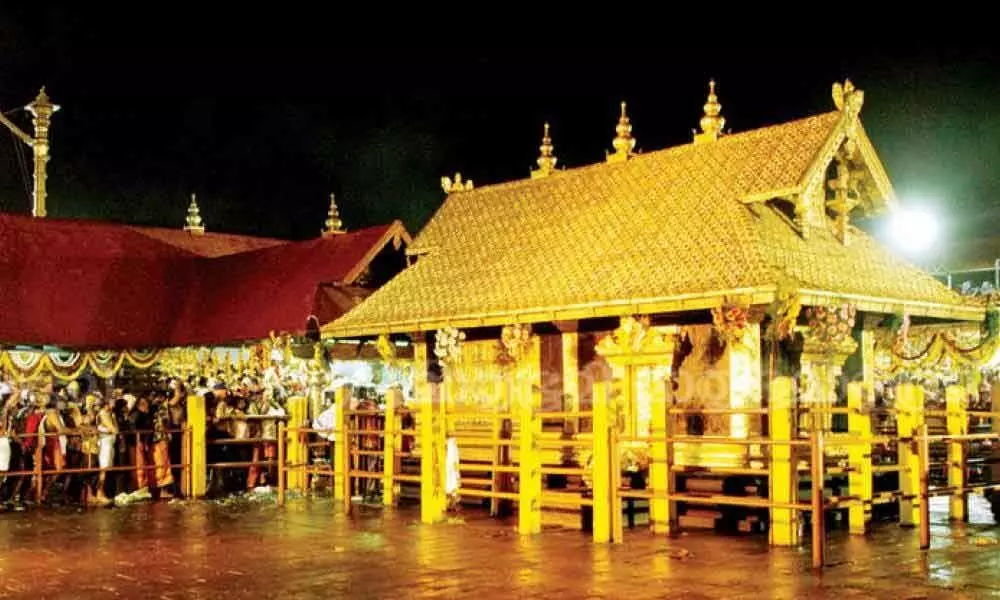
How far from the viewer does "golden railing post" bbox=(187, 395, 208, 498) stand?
18484 mm

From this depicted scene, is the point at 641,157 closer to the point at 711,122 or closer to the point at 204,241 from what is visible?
the point at 711,122

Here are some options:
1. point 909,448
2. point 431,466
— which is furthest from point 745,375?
point 431,466

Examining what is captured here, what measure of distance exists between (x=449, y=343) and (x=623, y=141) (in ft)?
13.8

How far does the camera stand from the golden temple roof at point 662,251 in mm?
14664

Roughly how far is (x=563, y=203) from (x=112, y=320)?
11639 millimetres

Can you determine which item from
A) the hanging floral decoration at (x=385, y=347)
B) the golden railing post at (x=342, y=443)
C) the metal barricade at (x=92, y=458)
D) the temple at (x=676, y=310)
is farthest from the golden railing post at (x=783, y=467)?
the metal barricade at (x=92, y=458)

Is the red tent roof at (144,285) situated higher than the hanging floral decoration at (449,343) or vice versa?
the red tent roof at (144,285)

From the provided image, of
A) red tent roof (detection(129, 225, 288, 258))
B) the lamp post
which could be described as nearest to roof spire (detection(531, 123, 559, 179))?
red tent roof (detection(129, 225, 288, 258))

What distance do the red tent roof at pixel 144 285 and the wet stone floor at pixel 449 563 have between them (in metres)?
9.90

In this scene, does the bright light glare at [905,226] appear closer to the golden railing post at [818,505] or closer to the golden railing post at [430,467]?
the golden railing post at [818,505]

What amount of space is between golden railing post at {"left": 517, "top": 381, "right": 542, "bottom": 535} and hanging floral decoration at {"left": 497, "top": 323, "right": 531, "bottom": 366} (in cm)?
361

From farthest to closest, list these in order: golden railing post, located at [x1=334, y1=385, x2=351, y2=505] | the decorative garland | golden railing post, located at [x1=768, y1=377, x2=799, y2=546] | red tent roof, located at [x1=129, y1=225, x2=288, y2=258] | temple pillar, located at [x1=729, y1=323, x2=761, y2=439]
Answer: red tent roof, located at [x1=129, y1=225, x2=288, y2=258], the decorative garland, golden railing post, located at [x1=334, y1=385, x2=351, y2=505], temple pillar, located at [x1=729, y1=323, x2=761, y2=439], golden railing post, located at [x1=768, y1=377, x2=799, y2=546]

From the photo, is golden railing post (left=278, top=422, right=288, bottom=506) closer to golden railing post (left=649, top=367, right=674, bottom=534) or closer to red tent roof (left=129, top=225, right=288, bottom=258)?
golden railing post (left=649, top=367, right=674, bottom=534)

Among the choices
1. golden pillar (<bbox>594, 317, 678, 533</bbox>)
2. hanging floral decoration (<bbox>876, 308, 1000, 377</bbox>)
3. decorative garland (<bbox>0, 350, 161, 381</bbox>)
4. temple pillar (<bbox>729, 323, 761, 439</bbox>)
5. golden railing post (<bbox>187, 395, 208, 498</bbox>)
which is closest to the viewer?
temple pillar (<bbox>729, 323, 761, 439</bbox>)
